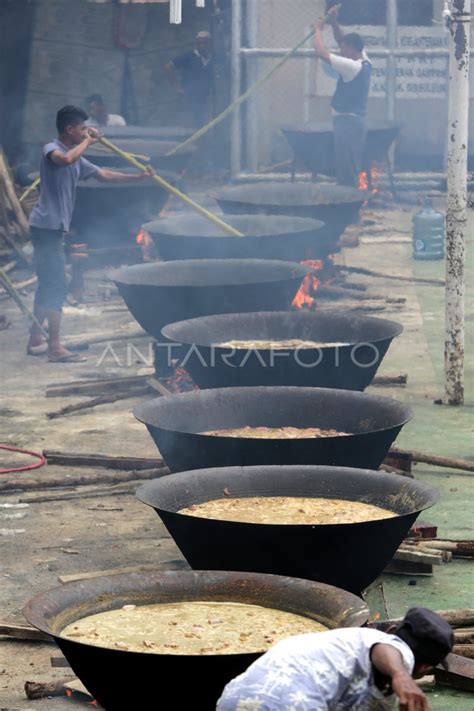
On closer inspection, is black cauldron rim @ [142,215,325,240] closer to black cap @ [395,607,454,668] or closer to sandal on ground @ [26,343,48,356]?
sandal on ground @ [26,343,48,356]

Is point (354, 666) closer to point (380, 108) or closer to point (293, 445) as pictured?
point (293, 445)

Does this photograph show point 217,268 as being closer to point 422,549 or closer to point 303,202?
point 303,202

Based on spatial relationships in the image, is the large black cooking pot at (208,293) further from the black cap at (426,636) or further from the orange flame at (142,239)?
the black cap at (426,636)

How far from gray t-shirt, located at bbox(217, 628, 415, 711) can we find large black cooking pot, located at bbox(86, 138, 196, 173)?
12607 millimetres

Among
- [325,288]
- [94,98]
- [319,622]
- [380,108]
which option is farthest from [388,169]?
[319,622]

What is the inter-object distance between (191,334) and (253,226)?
4348 millimetres

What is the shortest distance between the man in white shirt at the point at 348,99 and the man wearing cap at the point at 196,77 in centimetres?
428

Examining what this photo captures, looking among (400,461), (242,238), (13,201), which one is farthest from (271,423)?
(13,201)

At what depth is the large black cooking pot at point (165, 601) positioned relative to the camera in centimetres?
508

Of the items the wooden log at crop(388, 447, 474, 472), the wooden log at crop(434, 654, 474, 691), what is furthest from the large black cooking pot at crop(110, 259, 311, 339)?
the wooden log at crop(434, 654, 474, 691)

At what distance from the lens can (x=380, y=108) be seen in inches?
923

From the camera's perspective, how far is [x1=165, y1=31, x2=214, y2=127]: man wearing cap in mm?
23594

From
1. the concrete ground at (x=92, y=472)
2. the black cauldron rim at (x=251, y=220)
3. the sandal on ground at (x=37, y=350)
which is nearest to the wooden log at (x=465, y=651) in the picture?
the concrete ground at (x=92, y=472)

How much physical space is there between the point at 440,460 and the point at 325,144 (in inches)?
460
